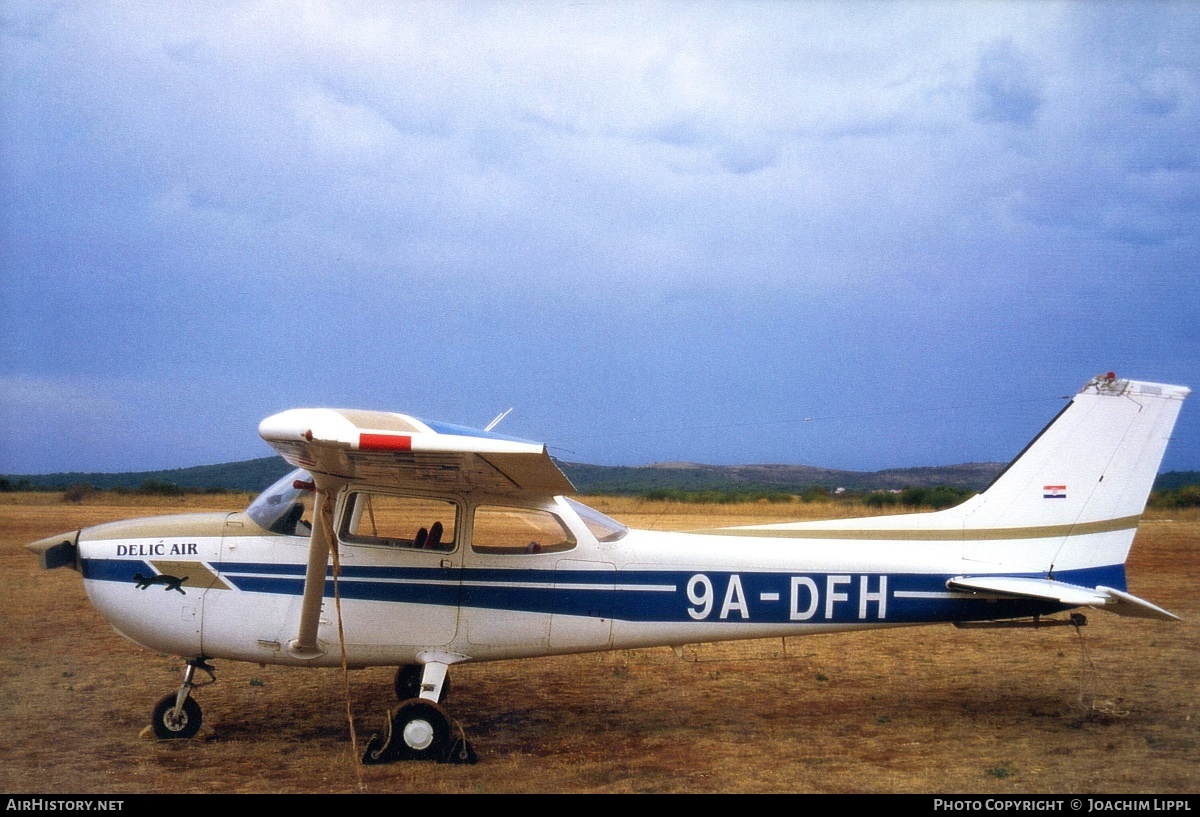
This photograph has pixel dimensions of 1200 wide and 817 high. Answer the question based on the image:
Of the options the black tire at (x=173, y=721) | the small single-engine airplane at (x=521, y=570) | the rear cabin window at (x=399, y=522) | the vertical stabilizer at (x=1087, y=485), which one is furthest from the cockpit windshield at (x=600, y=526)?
the black tire at (x=173, y=721)

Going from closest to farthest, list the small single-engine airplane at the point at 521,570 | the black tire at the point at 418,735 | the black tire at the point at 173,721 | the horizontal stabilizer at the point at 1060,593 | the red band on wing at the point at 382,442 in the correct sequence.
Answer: the red band on wing at the point at 382,442, the black tire at the point at 418,735, the small single-engine airplane at the point at 521,570, the black tire at the point at 173,721, the horizontal stabilizer at the point at 1060,593

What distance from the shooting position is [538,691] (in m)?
8.14

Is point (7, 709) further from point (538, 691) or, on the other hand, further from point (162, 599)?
point (538, 691)

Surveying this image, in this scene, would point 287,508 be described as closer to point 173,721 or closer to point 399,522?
point 399,522

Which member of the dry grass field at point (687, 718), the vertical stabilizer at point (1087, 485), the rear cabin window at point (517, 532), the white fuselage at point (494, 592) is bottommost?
the dry grass field at point (687, 718)

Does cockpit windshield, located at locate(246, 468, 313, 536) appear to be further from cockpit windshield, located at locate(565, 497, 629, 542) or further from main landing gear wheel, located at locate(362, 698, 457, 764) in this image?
cockpit windshield, located at locate(565, 497, 629, 542)

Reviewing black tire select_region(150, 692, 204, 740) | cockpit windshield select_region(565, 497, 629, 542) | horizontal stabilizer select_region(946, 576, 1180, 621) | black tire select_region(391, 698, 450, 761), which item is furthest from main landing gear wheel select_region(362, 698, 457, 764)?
horizontal stabilizer select_region(946, 576, 1180, 621)

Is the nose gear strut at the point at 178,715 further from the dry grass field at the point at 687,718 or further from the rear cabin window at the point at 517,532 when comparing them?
the rear cabin window at the point at 517,532

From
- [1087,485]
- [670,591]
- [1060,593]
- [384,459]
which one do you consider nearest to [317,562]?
[384,459]

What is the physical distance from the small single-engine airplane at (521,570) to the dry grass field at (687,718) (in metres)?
0.64

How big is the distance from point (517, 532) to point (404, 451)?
172 cm

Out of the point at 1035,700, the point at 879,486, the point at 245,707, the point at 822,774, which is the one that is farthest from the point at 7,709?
the point at 879,486

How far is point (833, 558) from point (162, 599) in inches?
197

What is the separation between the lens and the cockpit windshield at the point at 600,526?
21.6 ft
